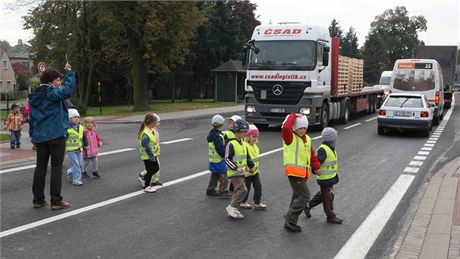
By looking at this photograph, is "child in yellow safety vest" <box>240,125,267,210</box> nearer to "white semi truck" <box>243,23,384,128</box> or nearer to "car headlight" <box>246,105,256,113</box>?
"white semi truck" <box>243,23,384,128</box>

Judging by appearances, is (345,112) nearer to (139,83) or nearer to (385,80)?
(139,83)

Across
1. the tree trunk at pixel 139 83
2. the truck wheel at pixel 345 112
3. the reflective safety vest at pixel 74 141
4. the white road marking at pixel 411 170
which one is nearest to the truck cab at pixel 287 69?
the truck wheel at pixel 345 112

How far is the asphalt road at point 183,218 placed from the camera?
17.7 ft

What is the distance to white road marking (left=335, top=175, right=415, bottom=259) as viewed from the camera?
543cm

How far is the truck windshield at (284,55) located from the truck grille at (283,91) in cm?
57

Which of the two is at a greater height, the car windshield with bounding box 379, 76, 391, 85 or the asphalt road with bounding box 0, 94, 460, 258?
the car windshield with bounding box 379, 76, 391, 85

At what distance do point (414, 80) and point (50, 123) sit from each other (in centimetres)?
2017

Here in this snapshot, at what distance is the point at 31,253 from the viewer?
17.1ft

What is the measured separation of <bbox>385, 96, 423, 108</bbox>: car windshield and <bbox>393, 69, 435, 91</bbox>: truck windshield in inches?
242

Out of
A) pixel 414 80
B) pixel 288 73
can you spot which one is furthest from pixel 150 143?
pixel 414 80

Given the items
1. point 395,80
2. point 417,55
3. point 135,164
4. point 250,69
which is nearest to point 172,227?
point 135,164

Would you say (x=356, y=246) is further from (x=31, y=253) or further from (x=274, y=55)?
(x=274, y=55)

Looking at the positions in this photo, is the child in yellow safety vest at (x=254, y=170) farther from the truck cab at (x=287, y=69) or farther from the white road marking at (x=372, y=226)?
the truck cab at (x=287, y=69)

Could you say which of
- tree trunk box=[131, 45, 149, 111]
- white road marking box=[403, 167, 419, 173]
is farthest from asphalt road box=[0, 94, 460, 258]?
tree trunk box=[131, 45, 149, 111]
